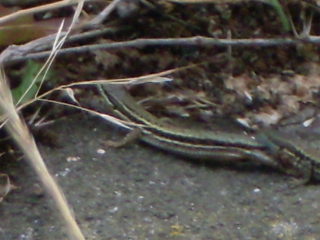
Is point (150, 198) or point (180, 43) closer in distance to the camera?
point (150, 198)

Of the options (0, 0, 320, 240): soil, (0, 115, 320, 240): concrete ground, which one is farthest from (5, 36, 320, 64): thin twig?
(0, 115, 320, 240): concrete ground

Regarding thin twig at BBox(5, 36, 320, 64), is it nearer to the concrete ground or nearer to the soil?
the soil

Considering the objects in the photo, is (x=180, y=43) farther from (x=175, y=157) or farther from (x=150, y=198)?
(x=150, y=198)

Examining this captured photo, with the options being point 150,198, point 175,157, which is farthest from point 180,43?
point 150,198

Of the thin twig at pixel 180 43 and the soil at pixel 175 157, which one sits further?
the thin twig at pixel 180 43

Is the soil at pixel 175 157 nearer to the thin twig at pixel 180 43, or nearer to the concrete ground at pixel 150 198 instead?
the concrete ground at pixel 150 198

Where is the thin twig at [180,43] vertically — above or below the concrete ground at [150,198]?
A: above

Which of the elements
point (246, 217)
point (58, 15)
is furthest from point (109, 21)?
point (246, 217)

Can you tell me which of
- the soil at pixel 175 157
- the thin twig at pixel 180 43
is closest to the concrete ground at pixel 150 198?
the soil at pixel 175 157

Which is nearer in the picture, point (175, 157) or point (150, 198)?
point (150, 198)

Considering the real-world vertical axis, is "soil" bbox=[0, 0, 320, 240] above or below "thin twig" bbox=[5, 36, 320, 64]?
below

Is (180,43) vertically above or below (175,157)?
above
